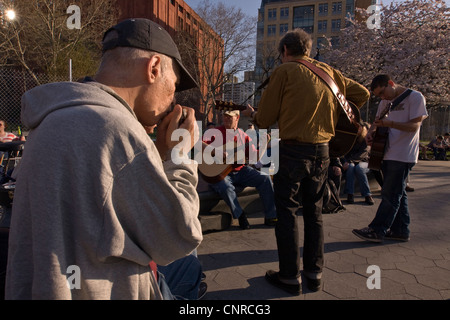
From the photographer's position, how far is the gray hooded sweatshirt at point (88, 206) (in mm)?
763

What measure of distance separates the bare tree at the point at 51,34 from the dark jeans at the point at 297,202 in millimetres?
16528

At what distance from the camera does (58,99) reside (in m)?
0.86

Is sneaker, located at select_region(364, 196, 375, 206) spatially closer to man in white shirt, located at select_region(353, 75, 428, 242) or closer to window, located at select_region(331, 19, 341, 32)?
man in white shirt, located at select_region(353, 75, 428, 242)

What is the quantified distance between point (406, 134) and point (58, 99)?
146 inches

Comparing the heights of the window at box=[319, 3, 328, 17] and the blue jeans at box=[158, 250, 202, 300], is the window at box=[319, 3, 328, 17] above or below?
above

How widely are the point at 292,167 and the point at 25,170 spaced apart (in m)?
1.94

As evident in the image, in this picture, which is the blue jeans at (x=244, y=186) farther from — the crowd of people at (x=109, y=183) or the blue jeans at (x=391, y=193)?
the crowd of people at (x=109, y=183)

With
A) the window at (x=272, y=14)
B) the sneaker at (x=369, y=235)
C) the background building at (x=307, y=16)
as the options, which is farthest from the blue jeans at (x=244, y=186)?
the window at (x=272, y=14)

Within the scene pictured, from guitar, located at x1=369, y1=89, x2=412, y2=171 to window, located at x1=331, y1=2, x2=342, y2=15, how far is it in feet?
205

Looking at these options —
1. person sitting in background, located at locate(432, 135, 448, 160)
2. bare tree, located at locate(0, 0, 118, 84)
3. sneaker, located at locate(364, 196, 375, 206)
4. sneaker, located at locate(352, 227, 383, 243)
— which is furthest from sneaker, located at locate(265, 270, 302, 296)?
bare tree, located at locate(0, 0, 118, 84)

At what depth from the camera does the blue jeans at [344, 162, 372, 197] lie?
19.2ft

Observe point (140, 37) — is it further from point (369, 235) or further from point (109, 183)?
point (369, 235)

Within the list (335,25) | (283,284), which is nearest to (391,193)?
(283,284)
